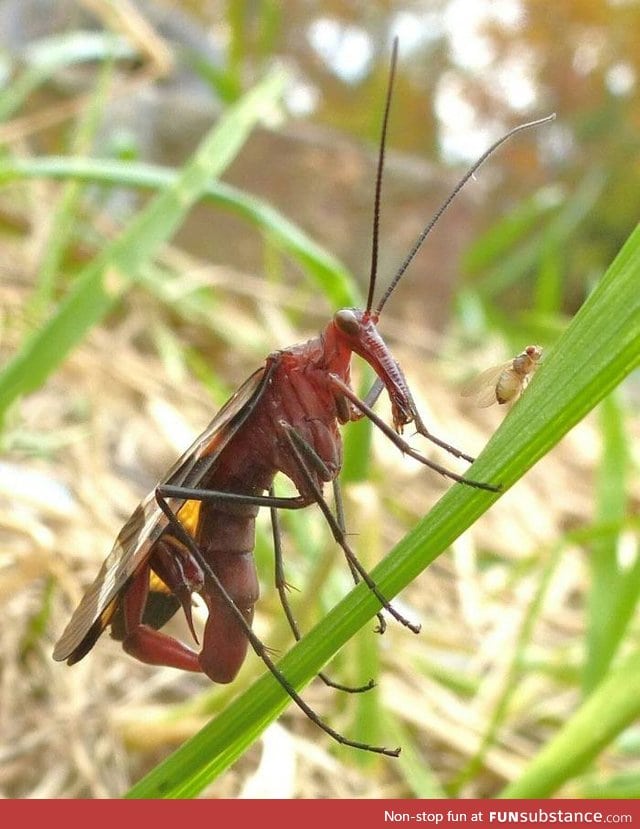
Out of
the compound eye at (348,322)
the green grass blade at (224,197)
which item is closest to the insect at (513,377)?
the compound eye at (348,322)

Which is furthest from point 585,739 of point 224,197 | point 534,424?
point 224,197

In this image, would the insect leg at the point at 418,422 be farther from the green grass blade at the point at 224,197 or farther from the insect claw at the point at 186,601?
the green grass blade at the point at 224,197

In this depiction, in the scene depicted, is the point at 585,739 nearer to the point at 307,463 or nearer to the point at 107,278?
the point at 307,463

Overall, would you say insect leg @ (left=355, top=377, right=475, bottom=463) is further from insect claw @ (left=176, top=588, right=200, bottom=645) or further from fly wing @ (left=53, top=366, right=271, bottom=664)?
insect claw @ (left=176, top=588, right=200, bottom=645)

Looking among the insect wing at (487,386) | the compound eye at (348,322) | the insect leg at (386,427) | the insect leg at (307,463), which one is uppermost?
the insect wing at (487,386)

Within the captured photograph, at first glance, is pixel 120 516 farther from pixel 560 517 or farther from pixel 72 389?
pixel 560 517

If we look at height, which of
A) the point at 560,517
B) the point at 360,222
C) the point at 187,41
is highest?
the point at 187,41

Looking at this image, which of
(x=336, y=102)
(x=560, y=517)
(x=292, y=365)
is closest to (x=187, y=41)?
(x=336, y=102)

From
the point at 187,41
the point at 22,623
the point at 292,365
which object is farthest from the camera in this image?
the point at 187,41
